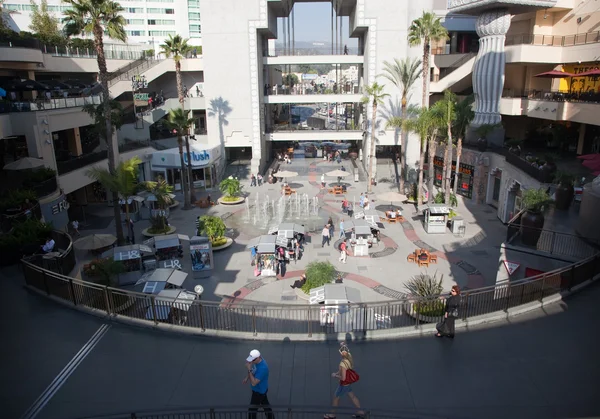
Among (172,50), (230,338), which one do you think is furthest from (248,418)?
(172,50)

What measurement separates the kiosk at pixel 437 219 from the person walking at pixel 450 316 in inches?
668

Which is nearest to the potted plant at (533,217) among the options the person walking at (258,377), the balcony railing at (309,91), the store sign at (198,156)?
the person walking at (258,377)

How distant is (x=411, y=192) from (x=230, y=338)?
26463 mm

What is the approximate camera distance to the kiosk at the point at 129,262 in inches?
810

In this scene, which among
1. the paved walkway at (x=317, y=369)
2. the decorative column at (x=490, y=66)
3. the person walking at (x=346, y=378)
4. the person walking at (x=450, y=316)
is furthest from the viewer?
the decorative column at (x=490, y=66)

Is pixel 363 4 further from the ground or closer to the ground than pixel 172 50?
further from the ground

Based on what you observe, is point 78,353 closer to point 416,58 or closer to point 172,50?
point 172,50

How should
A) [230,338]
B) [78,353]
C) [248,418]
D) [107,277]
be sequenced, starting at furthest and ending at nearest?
[107,277], [230,338], [78,353], [248,418]

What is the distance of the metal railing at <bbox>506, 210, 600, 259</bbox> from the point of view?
49.7 feet

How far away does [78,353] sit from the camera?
35.3ft

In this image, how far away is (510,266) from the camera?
17.1m

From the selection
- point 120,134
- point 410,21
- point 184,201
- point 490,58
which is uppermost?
point 410,21

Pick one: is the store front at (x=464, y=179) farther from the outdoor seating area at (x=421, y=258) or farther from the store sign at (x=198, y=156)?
the store sign at (x=198, y=156)

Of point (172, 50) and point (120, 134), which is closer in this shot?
point (172, 50)
